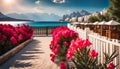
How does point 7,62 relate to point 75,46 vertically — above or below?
below

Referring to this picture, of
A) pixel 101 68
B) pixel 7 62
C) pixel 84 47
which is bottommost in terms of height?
pixel 7 62

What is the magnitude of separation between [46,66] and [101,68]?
5292 mm

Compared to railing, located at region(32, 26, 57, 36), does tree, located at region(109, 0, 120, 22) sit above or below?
above

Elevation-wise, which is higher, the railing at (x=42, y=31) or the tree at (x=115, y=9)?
the tree at (x=115, y=9)

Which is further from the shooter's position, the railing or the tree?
the tree

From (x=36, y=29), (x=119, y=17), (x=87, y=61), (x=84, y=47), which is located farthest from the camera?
(x=119, y=17)

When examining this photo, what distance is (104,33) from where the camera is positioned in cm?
1920

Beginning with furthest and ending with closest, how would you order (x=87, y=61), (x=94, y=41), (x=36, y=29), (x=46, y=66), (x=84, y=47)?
(x=36, y=29), (x=46, y=66), (x=94, y=41), (x=84, y=47), (x=87, y=61)

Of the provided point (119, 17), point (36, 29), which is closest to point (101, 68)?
point (36, 29)

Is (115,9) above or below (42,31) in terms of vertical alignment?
above

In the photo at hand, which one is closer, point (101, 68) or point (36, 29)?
point (101, 68)

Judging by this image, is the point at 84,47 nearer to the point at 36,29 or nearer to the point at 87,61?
the point at 87,61

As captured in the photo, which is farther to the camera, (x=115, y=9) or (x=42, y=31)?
(x=115, y=9)

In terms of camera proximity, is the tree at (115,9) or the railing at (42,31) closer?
the railing at (42,31)
